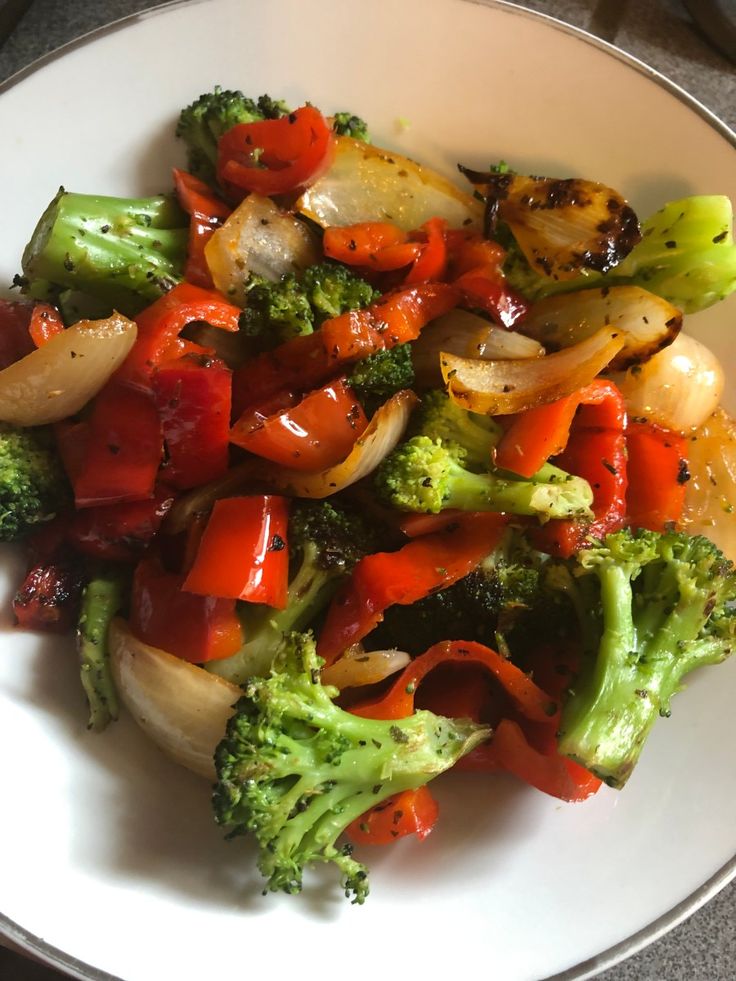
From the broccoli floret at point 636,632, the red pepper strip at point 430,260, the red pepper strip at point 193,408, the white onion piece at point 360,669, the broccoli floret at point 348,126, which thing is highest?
the broccoli floret at point 348,126

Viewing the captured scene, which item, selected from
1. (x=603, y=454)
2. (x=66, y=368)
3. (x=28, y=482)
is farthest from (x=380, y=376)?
(x=28, y=482)

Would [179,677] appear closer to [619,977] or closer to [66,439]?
[66,439]

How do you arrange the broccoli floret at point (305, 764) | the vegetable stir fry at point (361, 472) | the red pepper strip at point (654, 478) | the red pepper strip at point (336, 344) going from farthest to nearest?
the red pepper strip at point (654, 478)
the red pepper strip at point (336, 344)
the vegetable stir fry at point (361, 472)
the broccoli floret at point (305, 764)

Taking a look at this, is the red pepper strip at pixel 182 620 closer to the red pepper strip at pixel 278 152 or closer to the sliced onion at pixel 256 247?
the sliced onion at pixel 256 247

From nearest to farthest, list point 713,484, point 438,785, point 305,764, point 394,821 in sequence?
point 305,764 < point 394,821 < point 438,785 < point 713,484

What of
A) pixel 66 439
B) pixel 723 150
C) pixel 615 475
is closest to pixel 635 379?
pixel 615 475

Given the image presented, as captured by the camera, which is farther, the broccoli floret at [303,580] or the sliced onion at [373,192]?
the sliced onion at [373,192]

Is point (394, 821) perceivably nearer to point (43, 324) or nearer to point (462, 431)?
point (462, 431)

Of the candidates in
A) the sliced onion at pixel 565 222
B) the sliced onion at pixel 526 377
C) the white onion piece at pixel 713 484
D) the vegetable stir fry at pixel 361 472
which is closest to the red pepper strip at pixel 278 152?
the vegetable stir fry at pixel 361 472

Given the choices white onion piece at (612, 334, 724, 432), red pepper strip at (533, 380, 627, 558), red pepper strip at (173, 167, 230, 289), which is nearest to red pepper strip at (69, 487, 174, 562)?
red pepper strip at (173, 167, 230, 289)
